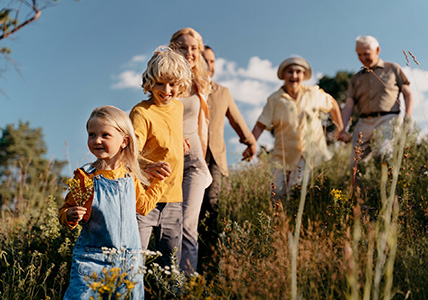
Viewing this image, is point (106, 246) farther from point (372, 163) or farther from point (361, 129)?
point (361, 129)

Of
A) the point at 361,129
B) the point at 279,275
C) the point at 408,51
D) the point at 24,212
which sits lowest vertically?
the point at 279,275

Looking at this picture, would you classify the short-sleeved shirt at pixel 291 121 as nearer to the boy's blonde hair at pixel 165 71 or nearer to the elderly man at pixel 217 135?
the elderly man at pixel 217 135

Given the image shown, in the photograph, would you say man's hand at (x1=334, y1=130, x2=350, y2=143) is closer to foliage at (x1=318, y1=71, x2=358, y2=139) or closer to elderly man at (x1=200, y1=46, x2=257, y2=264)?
elderly man at (x1=200, y1=46, x2=257, y2=264)

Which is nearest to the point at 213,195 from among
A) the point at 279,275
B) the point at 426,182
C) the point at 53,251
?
the point at 53,251

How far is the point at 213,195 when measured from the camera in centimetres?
437

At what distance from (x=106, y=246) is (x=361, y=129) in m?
4.39

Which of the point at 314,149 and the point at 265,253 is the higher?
the point at 314,149

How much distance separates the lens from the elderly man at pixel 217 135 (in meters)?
4.34

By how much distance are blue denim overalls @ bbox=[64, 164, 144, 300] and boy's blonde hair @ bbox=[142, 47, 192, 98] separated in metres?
0.94

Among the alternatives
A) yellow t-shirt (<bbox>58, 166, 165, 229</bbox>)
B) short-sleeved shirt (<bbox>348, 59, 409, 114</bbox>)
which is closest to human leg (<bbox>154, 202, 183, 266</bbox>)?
yellow t-shirt (<bbox>58, 166, 165, 229</bbox>)

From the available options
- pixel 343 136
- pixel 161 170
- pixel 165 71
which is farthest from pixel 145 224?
pixel 343 136

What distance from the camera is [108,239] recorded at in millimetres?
2389

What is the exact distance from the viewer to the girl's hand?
2262 mm

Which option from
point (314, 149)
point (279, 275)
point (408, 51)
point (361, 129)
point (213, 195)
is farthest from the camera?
point (361, 129)
